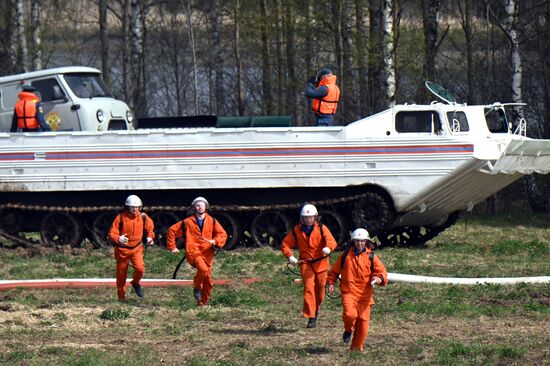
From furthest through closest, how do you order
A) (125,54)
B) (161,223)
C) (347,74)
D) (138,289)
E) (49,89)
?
1. (125,54)
2. (347,74)
3. (49,89)
4. (161,223)
5. (138,289)

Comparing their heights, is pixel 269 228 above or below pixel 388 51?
below

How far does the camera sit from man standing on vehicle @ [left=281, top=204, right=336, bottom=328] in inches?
593

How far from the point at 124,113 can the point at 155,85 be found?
1028 inches

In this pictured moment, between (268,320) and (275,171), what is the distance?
291 inches

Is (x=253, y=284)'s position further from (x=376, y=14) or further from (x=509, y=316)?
(x=376, y=14)

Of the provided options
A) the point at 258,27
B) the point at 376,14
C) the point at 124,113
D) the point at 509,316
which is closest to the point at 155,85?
the point at 258,27

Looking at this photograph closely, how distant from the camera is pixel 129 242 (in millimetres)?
17500

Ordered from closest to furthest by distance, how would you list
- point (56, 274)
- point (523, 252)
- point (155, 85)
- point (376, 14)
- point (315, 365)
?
point (315, 365), point (56, 274), point (523, 252), point (376, 14), point (155, 85)

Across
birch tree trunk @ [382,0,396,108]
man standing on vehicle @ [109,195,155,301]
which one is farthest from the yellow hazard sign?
man standing on vehicle @ [109,195,155,301]

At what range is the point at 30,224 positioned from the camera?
2456 cm

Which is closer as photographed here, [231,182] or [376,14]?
[231,182]

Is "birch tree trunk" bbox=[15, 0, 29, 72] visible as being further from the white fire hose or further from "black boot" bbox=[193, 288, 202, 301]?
"black boot" bbox=[193, 288, 202, 301]

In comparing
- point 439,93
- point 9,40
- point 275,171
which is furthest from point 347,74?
point 275,171

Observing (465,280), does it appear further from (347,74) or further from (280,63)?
(280,63)
